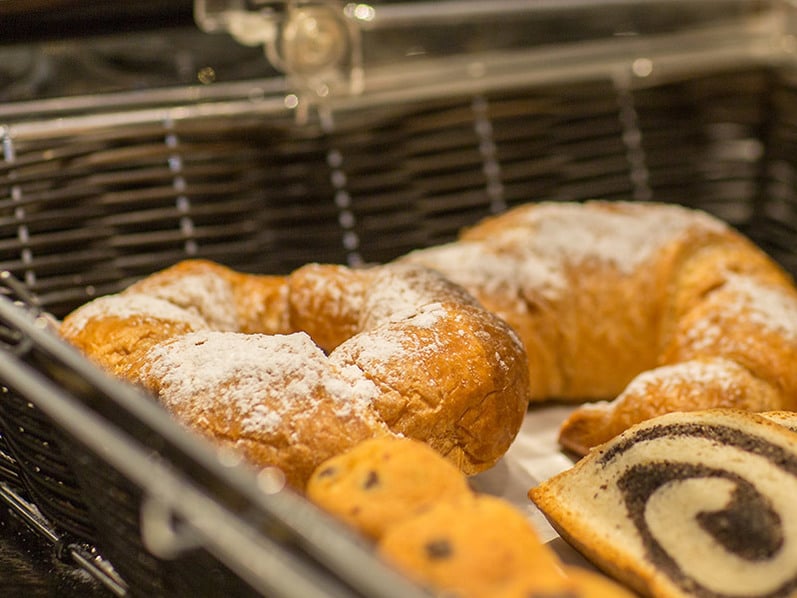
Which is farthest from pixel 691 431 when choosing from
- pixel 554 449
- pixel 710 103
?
pixel 710 103

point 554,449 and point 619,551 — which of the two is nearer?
point 619,551

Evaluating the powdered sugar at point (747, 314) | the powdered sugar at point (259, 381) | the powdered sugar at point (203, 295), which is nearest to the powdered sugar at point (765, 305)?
the powdered sugar at point (747, 314)

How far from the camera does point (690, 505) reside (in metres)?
1.11

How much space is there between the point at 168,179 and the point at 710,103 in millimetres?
1340

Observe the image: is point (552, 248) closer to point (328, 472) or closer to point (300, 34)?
point (300, 34)

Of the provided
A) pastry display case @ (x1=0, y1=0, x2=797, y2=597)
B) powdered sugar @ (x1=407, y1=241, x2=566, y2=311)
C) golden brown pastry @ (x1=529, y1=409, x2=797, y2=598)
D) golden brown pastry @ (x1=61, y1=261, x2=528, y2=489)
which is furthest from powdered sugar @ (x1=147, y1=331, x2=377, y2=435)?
powdered sugar @ (x1=407, y1=241, x2=566, y2=311)

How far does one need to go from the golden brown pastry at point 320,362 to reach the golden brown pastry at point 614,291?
0.24 meters

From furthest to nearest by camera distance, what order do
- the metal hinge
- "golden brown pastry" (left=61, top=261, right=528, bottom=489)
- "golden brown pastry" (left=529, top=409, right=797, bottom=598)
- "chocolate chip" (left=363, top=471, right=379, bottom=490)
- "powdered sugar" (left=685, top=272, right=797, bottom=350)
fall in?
the metal hinge
"powdered sugar" (left=685, top=272, right=797, bottom=350)
"golden brown pastry" (left=61, top=261, right=528, bottom=489)
"golden brown pastry" (left=529, top=409, right=797, bottom=598)
"chocolate chip" (left=363, top=471, right=379, bottom=490)

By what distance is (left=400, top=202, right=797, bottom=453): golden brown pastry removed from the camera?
1.67 m

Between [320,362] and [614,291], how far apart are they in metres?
0.74

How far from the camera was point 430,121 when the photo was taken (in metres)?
2.10

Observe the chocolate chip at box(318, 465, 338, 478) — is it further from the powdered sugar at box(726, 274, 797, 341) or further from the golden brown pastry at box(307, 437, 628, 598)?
the powdered sugar at box(726, 274, 797, 341)

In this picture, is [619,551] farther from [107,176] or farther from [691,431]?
[107,176]

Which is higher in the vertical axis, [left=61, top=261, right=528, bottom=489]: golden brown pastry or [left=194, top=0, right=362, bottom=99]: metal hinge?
[left=194, top=0, right=362, bottom=99]: metal hinge
